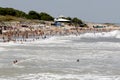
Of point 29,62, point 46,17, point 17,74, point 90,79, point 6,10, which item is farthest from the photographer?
point 46,17

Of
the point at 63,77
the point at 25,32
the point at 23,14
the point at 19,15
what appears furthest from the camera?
the point at 23,14

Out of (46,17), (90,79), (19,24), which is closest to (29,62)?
(90,79)

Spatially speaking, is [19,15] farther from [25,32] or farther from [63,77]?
[63,77]

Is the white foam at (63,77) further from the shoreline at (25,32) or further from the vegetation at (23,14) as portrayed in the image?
the vegetation at (23,14)

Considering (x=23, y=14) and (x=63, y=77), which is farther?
(x=23, y=14)

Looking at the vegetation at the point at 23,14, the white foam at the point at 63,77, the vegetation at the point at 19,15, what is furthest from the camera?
the vegetation at the point at 23,14

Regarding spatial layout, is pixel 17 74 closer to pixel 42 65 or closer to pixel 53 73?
pixel 53 73

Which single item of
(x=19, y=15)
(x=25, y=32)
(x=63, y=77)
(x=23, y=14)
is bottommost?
(x=25, y=32)

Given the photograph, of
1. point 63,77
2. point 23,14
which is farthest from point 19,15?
point 63,77

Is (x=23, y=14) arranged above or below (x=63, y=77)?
below

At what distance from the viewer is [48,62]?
36.0 m

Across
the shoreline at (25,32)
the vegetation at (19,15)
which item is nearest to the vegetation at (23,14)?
the vegetation at (19,15)

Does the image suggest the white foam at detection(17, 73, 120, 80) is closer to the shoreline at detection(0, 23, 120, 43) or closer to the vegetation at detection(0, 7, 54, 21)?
the shoreline at detection(0, 23, 120, 43)

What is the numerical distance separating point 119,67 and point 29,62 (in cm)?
802
